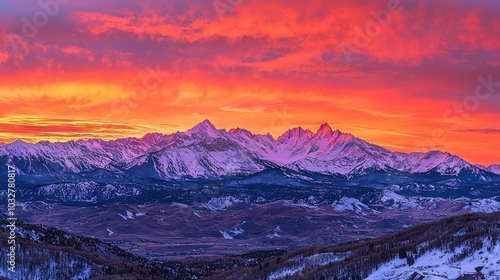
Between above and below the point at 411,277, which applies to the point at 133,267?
below

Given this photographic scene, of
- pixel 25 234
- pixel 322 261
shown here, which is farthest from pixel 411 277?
pixel 25 234

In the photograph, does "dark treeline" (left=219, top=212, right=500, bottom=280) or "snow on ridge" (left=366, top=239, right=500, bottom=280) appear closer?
"snow on ridge" (left=366, top=239, right=500, bottom=280)

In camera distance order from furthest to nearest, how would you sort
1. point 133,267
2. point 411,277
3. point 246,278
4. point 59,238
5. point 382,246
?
point 59,238 → point 133,267 → point 246,278 → point 382,246 → point 411,277

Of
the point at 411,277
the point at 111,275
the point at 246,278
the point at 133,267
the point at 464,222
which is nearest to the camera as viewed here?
the point at 411,277

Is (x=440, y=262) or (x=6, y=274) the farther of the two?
(x=6, y=274)

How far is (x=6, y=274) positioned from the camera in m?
82.8

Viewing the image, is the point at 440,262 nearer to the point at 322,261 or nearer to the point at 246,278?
the point at 322,261

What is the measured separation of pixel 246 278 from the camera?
3211 inches

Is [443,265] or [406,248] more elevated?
[406,248]

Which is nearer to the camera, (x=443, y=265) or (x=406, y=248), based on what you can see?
(x=443, y=265)

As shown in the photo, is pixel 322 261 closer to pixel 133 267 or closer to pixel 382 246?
pixel 382 246

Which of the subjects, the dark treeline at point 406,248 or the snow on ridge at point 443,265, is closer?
the snow on ridge at point 443,265

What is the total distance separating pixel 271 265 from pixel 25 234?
137 feet

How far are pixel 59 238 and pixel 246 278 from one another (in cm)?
4345
